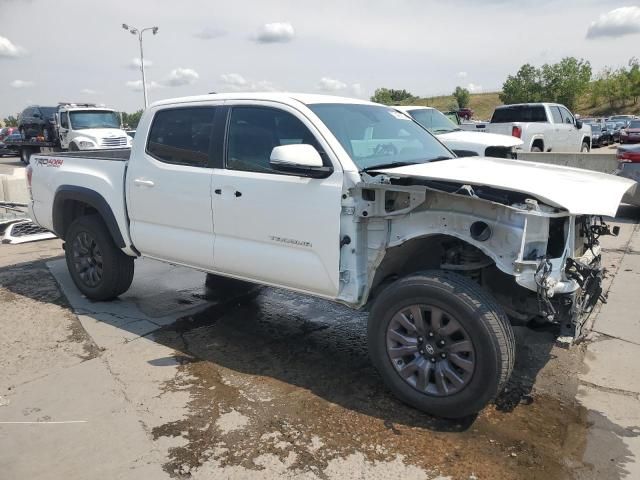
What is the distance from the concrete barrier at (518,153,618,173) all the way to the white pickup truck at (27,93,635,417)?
302 inches

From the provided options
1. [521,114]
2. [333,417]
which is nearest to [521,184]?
[333,417]

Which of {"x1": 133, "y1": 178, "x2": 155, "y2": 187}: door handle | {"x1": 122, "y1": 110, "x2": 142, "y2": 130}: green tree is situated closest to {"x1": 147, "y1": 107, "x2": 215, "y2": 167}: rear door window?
{"x1": 133, "y1": 178, "x2": 155, "y2": 187}: door handle

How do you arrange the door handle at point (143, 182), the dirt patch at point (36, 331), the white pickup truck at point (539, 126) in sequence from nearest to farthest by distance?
the dirt patch at point (36, 331), the door handle at point (143, 182), the white pickup truck at point (539, 126)

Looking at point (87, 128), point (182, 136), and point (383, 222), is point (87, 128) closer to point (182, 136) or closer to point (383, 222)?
point (182, 136)

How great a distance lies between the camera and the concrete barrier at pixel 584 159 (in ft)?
35.6

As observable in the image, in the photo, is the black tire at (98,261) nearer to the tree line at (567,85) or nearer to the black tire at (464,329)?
the black tire at (464,329)

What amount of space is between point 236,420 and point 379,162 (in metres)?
1.96

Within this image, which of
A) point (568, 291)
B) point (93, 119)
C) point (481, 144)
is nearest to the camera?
point (568, 291)

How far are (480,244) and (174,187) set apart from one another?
2566 mm

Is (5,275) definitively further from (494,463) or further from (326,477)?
(494,463)

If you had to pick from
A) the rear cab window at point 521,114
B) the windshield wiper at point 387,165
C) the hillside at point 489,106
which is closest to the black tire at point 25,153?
the rear cab window at point 521,114

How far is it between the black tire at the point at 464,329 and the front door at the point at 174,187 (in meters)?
1.66

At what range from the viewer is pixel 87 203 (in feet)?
17.6

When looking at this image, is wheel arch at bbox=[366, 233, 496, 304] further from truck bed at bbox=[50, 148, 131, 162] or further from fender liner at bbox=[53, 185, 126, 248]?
truck bed at bbox=[50, 148, 131, 162]
